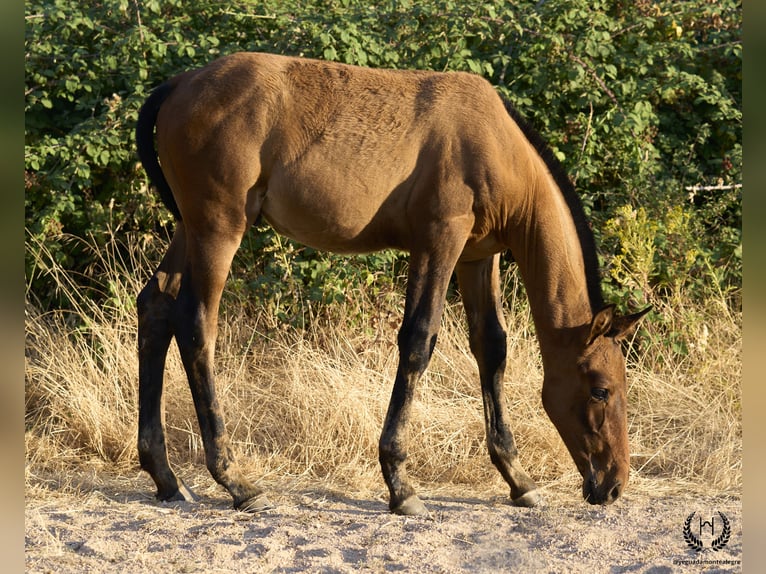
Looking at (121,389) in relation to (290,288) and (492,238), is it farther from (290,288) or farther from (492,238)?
(492,238)

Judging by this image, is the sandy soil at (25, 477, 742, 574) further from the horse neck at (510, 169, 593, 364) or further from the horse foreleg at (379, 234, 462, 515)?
the horse neck at (510, 169, 593, 364)

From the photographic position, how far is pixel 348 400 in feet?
18.2

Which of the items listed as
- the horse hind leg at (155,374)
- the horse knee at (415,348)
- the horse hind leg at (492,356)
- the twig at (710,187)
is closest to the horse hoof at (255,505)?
the horse hind leg at (155,374)

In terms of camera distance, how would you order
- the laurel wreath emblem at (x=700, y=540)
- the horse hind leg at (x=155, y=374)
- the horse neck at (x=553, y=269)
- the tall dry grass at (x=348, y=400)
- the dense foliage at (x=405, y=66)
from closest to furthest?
1. the laurel wreath emblem at (x=700, y=540)
2. the horse neck at (x=553, y=269)
3. the horse hind leg at (x=155, y=374)
4. the tall dry grass at (x=348, y=400)
5. the dense foliage at (x=405, y=66)

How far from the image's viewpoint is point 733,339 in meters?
6.61

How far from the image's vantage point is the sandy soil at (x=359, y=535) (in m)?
3.95

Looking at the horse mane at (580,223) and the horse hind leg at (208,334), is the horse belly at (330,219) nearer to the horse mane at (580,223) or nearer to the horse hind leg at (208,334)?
the horse hind leg at (208,334)

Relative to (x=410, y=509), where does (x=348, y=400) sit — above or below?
above

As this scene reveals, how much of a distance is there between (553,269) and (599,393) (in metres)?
0.67

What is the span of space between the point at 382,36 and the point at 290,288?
2042 mm

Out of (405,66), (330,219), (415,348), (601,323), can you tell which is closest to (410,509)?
(415,348)

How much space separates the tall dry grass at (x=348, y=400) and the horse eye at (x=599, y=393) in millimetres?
883

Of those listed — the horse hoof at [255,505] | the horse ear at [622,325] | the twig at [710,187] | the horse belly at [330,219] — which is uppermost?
the horse belly at [330,219]

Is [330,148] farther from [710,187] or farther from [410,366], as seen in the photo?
[710,187]
